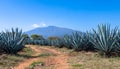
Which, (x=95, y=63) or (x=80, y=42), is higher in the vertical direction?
(x=80, y=42)

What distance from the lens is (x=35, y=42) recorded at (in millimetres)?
50562

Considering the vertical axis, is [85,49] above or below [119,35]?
below

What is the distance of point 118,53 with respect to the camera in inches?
519

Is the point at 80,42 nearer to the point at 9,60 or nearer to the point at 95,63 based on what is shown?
the point at 9,60

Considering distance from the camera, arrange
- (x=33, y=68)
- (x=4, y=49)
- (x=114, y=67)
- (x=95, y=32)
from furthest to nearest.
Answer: (x=4, y=49) → (x=95, y=32) → (x=33, y=68) → (x=114, y=67)

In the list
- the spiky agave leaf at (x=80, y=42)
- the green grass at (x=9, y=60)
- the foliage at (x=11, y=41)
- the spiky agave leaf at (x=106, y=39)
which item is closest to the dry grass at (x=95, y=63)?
the spiky agave leaf at (x=106, y=39)

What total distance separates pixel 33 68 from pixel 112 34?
576cm

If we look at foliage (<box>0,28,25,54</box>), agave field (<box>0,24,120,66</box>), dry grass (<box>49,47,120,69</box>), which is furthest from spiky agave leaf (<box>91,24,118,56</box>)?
foliage (<box>0,28,25,54</box>)

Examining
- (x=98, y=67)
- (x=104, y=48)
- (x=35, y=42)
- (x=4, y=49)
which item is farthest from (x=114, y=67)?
(x=35, y=42)

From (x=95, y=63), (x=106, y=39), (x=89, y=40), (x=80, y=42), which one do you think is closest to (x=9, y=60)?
(x=95, y=63)

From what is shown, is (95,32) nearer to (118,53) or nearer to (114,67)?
(118,53)

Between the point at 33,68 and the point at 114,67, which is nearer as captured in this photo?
the point at 114,67

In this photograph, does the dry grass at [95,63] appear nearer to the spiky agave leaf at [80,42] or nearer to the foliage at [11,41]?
the foliage at [11,41]

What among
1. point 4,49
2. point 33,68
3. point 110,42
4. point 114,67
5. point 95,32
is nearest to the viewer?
point 114,67
